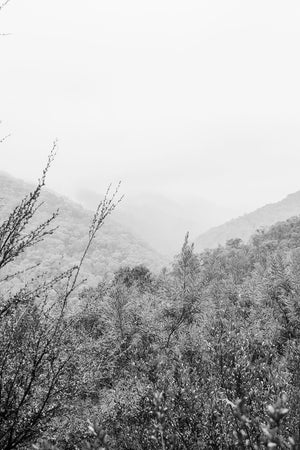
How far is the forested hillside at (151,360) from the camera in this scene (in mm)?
4070

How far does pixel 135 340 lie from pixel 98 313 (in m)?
4.29

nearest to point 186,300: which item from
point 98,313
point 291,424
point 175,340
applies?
point 175,340

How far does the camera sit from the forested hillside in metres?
4.07

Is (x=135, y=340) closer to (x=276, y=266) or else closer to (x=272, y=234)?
(x=276, y=266)

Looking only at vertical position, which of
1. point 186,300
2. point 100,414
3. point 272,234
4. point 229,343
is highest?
point 272,234

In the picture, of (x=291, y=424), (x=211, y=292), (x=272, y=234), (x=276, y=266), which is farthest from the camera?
(x=272, y=234)

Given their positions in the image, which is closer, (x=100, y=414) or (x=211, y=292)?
(x=100, y=414)

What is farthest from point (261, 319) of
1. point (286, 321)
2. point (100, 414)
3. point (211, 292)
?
point (100, 414)

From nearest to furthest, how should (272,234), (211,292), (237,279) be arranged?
(211,292), (237,279), (272,234)

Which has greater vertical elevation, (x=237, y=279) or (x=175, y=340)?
(x=237, y=279)

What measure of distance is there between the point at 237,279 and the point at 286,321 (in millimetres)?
21346

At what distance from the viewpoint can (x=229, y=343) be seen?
8.20 metres

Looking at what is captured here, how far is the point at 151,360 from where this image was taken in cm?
1105

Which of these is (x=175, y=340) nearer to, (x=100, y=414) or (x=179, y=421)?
(x=100, y=414)
